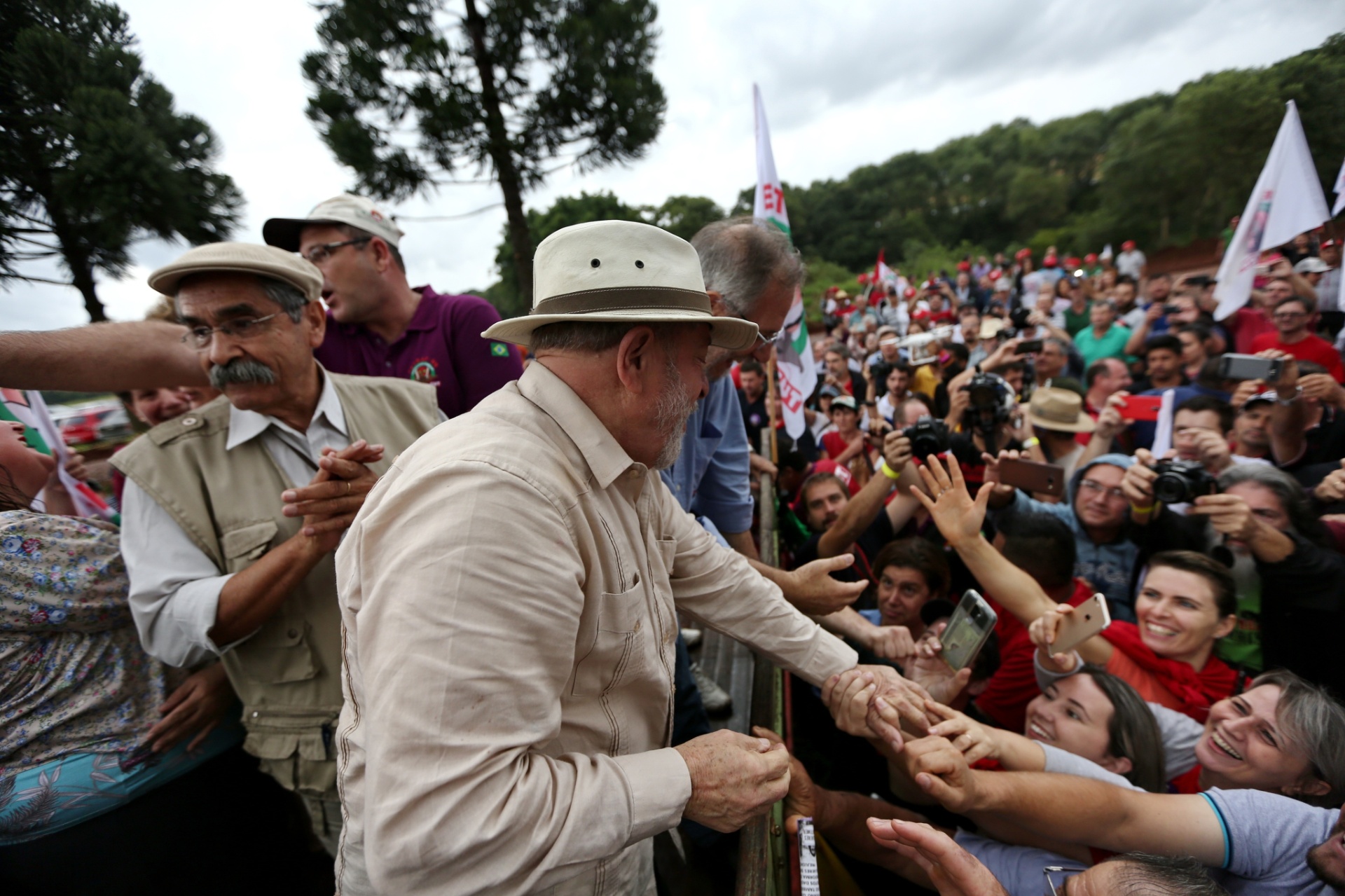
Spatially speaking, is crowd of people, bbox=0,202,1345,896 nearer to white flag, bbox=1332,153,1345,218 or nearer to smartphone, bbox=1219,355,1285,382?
smartphone, bbox=1219,355,1285,382

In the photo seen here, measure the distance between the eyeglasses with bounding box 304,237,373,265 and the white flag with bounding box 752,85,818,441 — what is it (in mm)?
2995

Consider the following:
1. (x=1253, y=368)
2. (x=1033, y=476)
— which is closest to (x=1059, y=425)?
(x=1253, y=368)

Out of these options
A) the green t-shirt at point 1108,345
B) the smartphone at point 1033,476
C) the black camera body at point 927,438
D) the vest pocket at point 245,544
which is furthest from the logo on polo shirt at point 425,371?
the green t-shirt at point 1108,345

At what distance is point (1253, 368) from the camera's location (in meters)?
3.40

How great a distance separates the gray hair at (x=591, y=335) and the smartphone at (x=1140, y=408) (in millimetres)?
3747

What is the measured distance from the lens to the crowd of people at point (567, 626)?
0.98 m

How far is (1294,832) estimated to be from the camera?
1.48 m

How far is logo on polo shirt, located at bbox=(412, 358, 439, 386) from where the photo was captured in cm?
255

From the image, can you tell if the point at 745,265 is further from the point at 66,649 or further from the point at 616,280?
the point at 66,649

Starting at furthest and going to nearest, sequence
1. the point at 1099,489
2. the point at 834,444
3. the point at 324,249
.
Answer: the point at 834,444
the point at 1099,489
the point at 324,249

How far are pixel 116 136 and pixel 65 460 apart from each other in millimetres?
1320

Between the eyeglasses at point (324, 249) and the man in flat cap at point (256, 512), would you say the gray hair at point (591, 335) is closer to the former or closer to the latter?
the man in flat cap at point (256, 512)

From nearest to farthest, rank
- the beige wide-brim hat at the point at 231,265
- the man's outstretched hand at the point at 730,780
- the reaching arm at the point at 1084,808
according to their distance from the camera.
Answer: the man's outstretched hand at the point at 730,780, the reaching arm at the point at 1084,808, the beige wide-brim hat at the point at 231,265

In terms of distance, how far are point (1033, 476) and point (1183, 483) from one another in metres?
0.59
